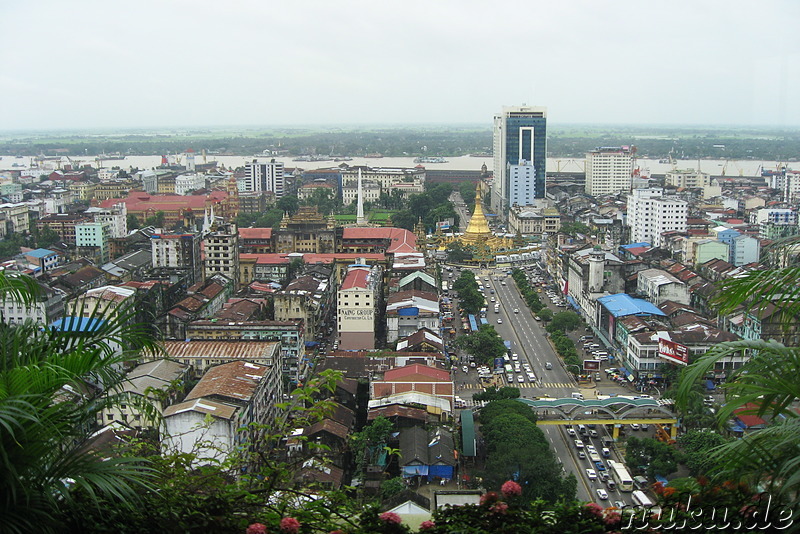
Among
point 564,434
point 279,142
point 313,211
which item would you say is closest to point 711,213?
point 313,211

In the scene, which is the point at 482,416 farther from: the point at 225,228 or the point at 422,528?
the point at 225,228

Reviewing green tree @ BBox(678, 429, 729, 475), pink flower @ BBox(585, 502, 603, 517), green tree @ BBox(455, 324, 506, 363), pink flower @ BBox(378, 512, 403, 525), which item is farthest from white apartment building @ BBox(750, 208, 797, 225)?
pink flower @ BBox(378, 512, 403, 525)

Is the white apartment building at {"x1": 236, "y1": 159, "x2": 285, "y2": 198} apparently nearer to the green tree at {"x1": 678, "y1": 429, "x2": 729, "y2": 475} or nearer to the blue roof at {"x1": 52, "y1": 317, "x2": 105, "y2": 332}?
the green tree at {"x1": 678, "y1": 429, "x2": 729, "y2": 475}

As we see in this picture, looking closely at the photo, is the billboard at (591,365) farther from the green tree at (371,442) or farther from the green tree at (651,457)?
the green tree at (371,442)

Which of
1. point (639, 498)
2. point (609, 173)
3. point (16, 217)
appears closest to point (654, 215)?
point (609, 173)

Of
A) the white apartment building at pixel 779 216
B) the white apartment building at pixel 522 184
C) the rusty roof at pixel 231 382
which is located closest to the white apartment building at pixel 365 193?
the white apartment building at pixel 522 184

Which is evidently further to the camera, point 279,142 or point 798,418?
point 279,142

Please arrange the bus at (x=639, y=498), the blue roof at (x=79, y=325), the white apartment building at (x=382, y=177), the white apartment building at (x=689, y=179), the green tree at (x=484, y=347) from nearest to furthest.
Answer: the blue roof at (x=79, y=325) < the bus at (x=639, y=498) < the green tree at (x=484, y=347) < the white apartment building at (x=689, y=179) < the white apartment building at (x=382, y=177)
